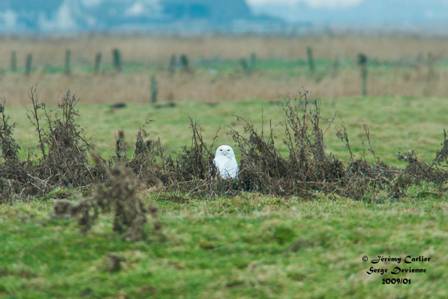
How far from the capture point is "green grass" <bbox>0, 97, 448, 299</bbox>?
10266mm

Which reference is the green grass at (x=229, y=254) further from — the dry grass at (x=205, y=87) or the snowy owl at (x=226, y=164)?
the dry grass at (x=205, y=87)

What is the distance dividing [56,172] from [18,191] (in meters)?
0.87

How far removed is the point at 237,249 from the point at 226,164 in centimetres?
407

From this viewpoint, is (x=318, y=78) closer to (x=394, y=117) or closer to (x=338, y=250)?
(x=394, y=117)

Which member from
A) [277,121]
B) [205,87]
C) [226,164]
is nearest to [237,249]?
[226,164]

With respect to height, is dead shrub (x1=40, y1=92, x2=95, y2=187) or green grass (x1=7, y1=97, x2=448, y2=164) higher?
dead shrub (x1=40, y1=92, x2=95, y2=187)

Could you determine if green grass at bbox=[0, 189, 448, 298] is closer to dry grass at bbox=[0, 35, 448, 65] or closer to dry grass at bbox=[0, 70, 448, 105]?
dry grass at bbox=[0, 70, 448, 105]

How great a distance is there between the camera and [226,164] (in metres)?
15.3

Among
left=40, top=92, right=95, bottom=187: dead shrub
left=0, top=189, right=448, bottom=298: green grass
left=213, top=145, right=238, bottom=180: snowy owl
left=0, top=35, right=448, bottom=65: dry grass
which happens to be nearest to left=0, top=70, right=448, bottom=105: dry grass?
left=213, top=145, right=238, bottom=180: snowy owl

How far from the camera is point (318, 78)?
132ft

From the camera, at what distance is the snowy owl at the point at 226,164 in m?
15.2

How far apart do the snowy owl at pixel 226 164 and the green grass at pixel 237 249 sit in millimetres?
918

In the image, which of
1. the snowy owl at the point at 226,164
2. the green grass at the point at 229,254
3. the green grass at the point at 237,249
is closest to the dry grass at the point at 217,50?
the snowy owl at the point at 226,164

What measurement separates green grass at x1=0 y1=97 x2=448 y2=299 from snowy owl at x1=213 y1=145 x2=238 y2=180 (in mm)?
918
